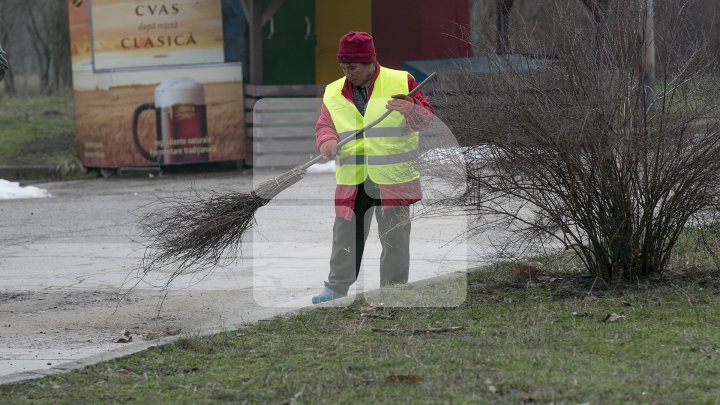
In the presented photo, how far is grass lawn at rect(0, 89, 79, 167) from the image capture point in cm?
1756

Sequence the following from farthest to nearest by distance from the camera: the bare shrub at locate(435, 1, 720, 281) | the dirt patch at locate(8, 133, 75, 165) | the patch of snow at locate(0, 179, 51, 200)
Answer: the dirt patch at locate(8, 133, 75, 165), the patch of snow at locate(0, 179, 51, 200), the bare shrub at locate(435, 1, 720, 281)

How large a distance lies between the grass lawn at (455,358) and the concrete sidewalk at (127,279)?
0.34 m

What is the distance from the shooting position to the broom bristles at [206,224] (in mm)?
7000

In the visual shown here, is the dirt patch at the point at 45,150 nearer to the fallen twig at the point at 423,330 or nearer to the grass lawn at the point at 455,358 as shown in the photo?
the grass lawn at the point at 455,358

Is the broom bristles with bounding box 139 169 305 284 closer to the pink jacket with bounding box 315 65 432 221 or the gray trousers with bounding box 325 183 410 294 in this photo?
the pink jacket with bounding box 315 65 432 221

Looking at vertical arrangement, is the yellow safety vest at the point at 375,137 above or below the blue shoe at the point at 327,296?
above

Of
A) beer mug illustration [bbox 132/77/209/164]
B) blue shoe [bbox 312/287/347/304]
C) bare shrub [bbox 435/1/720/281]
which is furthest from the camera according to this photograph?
beer mug illustration [bbox 132/77/209/164]

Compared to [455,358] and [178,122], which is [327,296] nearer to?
[455,358]

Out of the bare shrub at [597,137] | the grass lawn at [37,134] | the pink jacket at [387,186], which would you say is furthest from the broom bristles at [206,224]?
the grass lawn at [37,134]

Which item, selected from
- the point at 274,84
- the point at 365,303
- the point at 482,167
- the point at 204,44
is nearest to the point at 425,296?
the point at 365,303

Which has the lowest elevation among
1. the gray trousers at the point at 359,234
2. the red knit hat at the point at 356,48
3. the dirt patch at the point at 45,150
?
the dirt patch at the point at 45,150

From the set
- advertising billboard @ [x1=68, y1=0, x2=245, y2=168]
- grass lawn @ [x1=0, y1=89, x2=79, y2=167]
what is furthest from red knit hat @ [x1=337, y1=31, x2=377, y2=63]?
grass lawn @ [x1=0, y1=89, x2=79, y2=167]

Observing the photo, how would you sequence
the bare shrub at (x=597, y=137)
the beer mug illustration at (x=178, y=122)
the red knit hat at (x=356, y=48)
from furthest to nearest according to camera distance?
the beer mug illustration at (x=178, y=122)
the red knit hat at (x=356, y=48)
the bare shrub at (x=597, y=137)

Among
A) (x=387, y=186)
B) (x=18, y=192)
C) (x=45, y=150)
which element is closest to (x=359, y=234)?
(x=387, y=186)
